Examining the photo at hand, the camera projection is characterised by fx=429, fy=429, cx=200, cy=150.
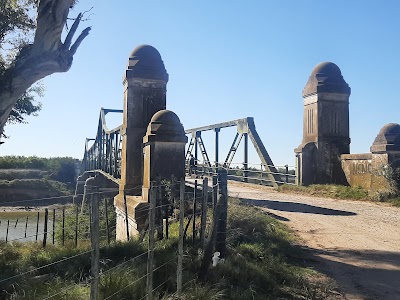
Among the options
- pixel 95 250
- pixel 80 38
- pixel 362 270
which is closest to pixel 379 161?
pixel 362 270

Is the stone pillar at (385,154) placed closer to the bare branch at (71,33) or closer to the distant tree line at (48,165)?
the bare branch at (71,33)

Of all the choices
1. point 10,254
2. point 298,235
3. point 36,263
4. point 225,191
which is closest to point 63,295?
point 225,191

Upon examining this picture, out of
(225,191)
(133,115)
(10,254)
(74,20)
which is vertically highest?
(74,20)

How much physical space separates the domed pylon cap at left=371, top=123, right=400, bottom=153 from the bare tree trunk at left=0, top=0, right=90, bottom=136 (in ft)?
33.4

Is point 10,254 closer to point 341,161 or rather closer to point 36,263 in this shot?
point 36,263

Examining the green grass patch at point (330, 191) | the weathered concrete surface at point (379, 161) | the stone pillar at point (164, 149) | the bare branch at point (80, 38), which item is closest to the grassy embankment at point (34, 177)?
the green grass patch at point (330, 191)

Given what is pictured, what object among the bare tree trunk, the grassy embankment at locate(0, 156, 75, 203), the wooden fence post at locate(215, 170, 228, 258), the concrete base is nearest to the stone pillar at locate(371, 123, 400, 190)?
the concrete base

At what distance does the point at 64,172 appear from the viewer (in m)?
56.2

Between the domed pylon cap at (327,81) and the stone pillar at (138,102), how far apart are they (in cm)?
740

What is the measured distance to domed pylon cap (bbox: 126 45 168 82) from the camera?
1107 cm

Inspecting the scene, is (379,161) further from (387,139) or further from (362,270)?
(362,270)

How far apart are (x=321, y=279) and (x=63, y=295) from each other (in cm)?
341

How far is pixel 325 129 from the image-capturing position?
16.2 meters

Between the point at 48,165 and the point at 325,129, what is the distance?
1899 inches
